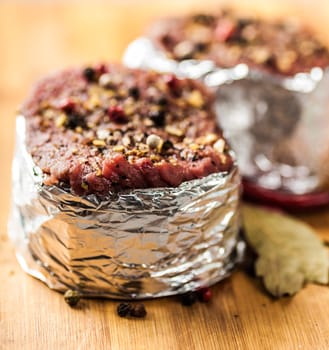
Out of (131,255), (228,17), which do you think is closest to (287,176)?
(228,17)

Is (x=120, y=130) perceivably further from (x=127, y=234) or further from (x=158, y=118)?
(x=127, y=234)

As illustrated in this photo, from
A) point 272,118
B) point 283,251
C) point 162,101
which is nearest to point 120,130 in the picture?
point 162,101

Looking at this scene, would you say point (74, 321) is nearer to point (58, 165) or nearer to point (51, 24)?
point (58, 165)

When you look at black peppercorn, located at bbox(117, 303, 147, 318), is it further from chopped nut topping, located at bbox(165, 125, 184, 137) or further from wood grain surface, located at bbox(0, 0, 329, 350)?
chopped nut topping, located at bbox(165, 125, 184, 137)

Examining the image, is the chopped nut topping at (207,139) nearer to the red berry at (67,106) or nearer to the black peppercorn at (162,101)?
the black peppercorn at (162,101)

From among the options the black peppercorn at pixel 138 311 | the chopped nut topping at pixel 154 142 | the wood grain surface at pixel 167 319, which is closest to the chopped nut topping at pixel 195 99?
the chopped nut topping at pixel 154 142
